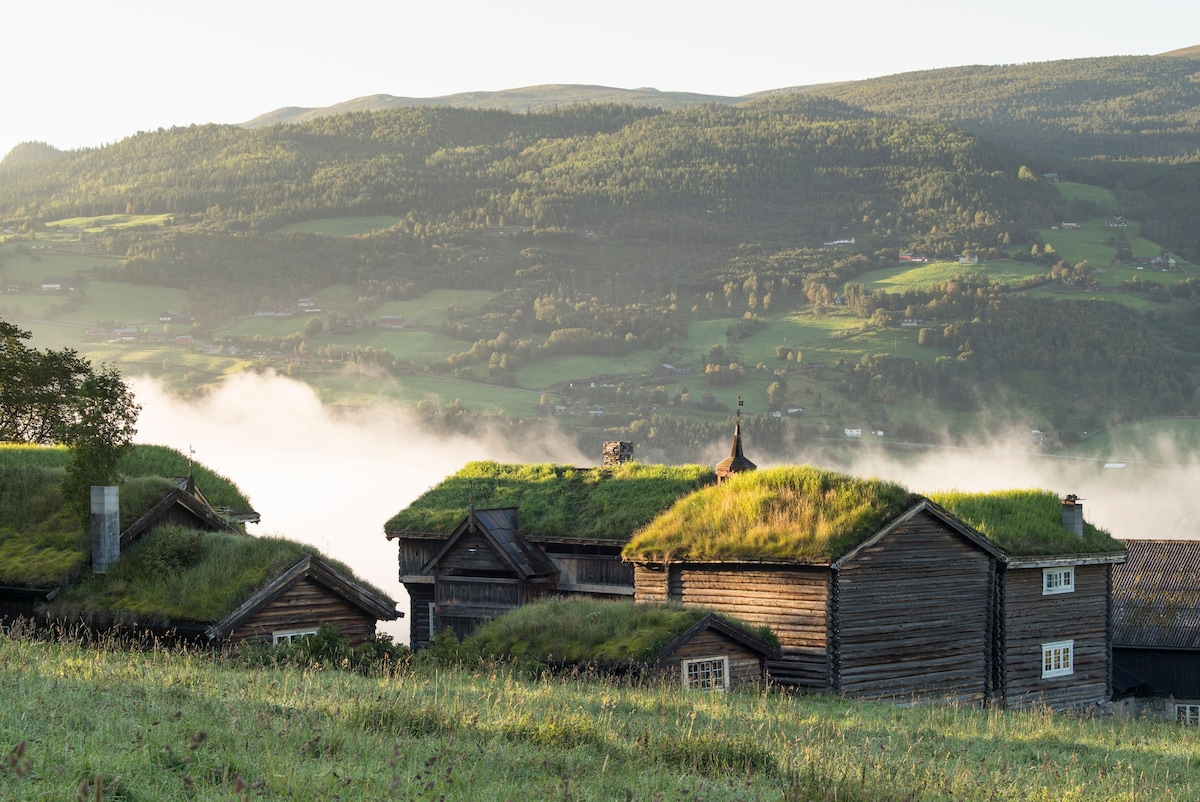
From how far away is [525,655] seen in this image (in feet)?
98.0

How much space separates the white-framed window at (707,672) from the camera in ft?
101

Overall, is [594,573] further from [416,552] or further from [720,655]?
[720,655]

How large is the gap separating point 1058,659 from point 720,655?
49.7ft

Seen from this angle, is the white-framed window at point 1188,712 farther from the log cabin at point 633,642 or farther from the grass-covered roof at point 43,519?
the grass-covered roof at point 43,519

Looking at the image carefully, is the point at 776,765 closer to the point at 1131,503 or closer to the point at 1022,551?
the point at 1022,551

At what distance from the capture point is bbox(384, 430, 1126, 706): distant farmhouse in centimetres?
3597

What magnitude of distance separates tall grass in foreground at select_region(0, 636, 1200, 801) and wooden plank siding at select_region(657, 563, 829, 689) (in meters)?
14.5

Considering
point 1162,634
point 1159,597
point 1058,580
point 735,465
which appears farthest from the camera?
point 1159,597

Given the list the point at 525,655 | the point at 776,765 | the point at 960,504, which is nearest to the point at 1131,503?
the point at 960,504

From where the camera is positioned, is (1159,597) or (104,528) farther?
(1159,597)

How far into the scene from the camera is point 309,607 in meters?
29.6

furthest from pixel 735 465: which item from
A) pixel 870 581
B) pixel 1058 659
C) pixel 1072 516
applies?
pixel 1058 659

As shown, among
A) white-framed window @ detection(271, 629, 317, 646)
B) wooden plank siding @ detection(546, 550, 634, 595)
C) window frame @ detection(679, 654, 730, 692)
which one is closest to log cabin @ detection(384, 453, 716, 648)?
wooden plank siding @ detection(546, 550, 634, 595)

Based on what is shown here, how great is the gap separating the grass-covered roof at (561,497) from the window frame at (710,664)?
9943mm
